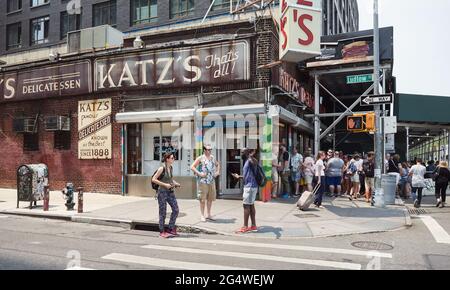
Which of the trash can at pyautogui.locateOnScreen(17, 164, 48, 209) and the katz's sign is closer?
the trash can at pyautogui.locateOnScreen(17, 164, 48, 209)

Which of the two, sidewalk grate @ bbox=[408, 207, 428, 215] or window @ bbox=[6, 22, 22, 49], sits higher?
window @ bbox=[6, 22, 22, 49]

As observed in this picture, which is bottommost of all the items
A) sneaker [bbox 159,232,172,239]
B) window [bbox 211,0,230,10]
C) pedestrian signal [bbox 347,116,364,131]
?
sneaker [bbox 159,232,172,239]

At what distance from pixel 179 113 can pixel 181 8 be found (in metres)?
14.2

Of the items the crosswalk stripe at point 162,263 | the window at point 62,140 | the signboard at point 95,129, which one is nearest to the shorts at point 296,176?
the signboard at point 95,129

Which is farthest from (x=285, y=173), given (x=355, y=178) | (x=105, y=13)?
(x=105, y=13)

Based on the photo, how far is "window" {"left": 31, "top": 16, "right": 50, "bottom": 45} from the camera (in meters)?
33.4

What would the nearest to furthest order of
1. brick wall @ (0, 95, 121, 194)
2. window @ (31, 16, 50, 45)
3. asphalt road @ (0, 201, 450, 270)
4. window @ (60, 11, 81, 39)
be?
asphalt road @ (0, 201, 450, 270)
brick wall @ (0, 95, 121, 194)
window @ (60, 11, 81, 39)
window @ (31, 16, 50, 45)

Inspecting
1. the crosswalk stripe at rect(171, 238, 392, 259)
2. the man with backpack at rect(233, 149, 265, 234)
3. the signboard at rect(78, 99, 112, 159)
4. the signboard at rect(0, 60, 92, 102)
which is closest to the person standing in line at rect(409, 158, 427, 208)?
the man with backpack at rect(233, 149, 265, 234)

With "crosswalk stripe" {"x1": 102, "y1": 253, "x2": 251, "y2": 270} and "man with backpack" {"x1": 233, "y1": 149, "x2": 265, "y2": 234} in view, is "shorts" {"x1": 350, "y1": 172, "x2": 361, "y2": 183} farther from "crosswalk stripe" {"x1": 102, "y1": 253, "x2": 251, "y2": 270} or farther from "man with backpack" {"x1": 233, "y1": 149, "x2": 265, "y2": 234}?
"crosswalk stripe" {"x1": 102, "y1": 253, "x2": 251, "y2": 270}

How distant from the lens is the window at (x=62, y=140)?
54.4 ft

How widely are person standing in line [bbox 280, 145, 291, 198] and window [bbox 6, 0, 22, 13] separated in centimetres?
3154
